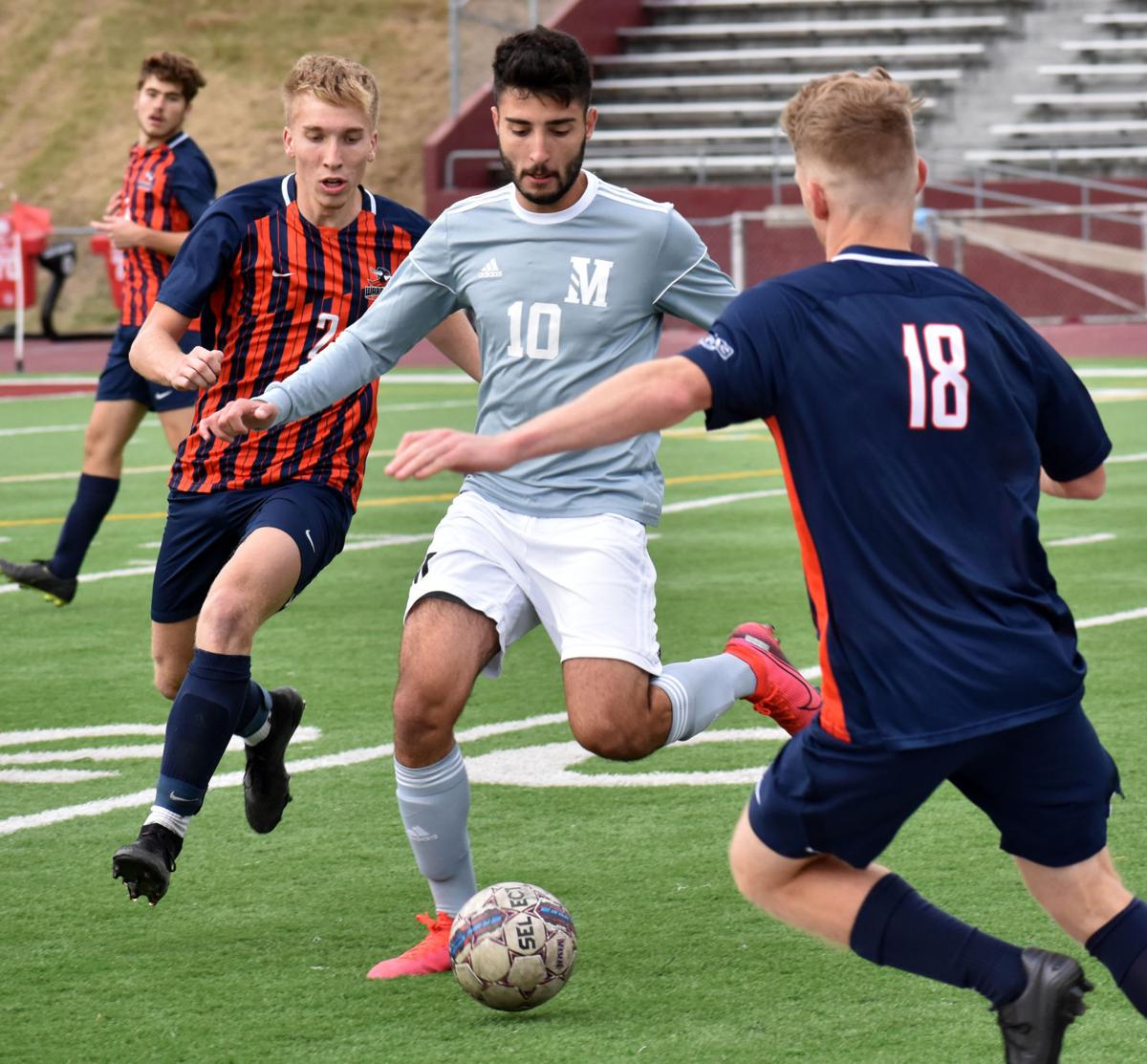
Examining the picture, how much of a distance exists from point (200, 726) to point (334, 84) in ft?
5.76

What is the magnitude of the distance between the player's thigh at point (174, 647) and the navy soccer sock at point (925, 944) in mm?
2764

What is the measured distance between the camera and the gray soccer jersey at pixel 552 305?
4.87 meters

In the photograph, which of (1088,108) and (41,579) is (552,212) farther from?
(1088,108)

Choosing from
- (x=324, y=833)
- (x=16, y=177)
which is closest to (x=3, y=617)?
(x=324, y=833)

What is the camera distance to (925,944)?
3.45m

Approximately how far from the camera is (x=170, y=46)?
38500 mm

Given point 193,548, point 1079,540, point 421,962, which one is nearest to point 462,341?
point 193,548

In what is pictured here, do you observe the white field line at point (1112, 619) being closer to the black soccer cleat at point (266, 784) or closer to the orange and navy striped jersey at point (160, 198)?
the black soccer cleat at point (266, 784)

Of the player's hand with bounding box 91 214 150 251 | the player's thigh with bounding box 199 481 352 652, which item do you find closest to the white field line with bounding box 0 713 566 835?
the player's thigh with bounding box 199 481 352 652

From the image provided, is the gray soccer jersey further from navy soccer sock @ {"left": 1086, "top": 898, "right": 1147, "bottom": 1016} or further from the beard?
navy soccer sock @ {"left": 1086, "top": 898, "right": 1147, "bottom": 1016}

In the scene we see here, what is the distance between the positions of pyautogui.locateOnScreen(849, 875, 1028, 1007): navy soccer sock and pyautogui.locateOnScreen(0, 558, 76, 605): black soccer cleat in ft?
21.2

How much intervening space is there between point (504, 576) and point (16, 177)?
34.6 m

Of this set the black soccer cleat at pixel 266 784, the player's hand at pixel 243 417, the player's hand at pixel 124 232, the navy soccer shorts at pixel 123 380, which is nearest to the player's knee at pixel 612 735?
the player's hand at pixel 243 417

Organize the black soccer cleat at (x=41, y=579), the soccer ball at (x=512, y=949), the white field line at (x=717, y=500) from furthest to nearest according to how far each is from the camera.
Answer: the white field line at (x=717, y=500), the black soccer cleat at (x=41, y=579), the soccer ball at (x=512, y=949)
